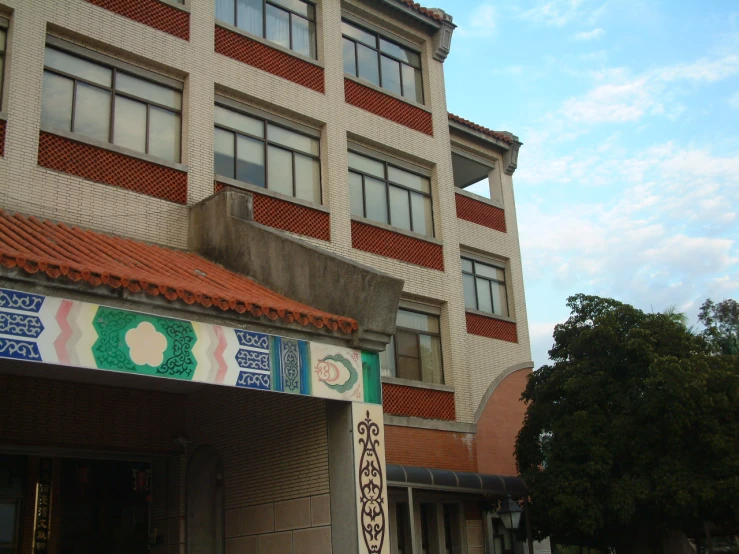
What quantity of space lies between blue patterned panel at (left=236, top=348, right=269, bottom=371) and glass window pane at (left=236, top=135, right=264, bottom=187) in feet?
20.8

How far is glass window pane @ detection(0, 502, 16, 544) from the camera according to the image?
12.8 meters

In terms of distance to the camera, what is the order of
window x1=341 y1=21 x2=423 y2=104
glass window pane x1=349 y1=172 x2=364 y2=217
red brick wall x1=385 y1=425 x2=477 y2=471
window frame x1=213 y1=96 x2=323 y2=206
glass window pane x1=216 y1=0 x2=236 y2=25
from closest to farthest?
window frame x1=213 y1=96 x2=323 y2=206 < red brick wall x1=385 y1=425 x2=477 y2=471 < glass window pane x1=216 y1=0 x2=236 y2=25 < glass window pane x1=349 y1=172 x2=364 y2=217 < window x1=341 y1=21 x2=423 y2=104

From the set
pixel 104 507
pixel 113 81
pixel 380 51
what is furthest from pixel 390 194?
pixel 104 507

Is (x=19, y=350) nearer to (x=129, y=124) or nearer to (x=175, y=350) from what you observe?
(x=175, y=350)

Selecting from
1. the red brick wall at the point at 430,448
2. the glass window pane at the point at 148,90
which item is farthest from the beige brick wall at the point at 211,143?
the red brick wall at the point at 430,448

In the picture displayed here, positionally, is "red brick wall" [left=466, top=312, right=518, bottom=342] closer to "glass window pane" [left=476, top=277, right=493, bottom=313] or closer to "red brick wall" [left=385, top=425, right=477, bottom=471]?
"glass window pane" [left=476, top=277, right=493, bottom=313]

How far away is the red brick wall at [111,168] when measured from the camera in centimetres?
1365

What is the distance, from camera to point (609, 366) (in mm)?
17203

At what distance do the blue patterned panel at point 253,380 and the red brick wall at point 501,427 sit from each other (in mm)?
9321

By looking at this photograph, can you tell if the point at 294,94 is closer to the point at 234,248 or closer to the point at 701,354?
the point at 234,248

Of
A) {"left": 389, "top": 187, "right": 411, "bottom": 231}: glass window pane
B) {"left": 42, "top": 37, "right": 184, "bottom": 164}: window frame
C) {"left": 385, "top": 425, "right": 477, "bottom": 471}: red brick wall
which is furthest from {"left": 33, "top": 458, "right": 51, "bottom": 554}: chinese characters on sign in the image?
{"left": 389, "top": 187, "right": 411, "bottom": 231}: glass window pane

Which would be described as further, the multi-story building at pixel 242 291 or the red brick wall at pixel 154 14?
the red brick wall at pixel 154 14

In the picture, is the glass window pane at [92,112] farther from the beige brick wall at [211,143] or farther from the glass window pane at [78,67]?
the beige brick wall at [211,143]

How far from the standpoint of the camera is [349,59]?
1970cm
